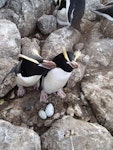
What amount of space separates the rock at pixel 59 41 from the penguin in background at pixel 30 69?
459 mm

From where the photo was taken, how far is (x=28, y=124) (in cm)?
296

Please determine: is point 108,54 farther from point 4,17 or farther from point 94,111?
point 4,17

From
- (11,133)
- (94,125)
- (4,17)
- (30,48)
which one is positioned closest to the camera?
(11,133)

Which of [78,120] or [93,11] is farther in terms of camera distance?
[93,11]

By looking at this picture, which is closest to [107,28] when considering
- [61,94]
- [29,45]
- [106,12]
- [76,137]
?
[106,12]

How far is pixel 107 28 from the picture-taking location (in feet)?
12.3

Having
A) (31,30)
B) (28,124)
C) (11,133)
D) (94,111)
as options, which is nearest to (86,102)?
(94,111)

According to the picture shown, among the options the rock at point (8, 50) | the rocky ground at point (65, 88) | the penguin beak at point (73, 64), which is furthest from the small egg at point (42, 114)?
the penguin beak at point (73, 64)

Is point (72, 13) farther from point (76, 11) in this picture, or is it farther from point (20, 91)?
point (20, 91)

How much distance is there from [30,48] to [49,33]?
1.52 ft

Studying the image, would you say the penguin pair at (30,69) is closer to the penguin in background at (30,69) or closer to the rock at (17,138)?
the penguin in background at (30,69)

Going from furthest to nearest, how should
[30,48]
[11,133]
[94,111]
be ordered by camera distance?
[30,48] < [94,111] < [11,133]

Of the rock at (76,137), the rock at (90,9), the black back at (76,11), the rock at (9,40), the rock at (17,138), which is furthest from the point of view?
the rock at (90,9)

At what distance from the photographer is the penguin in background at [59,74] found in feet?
9.05
